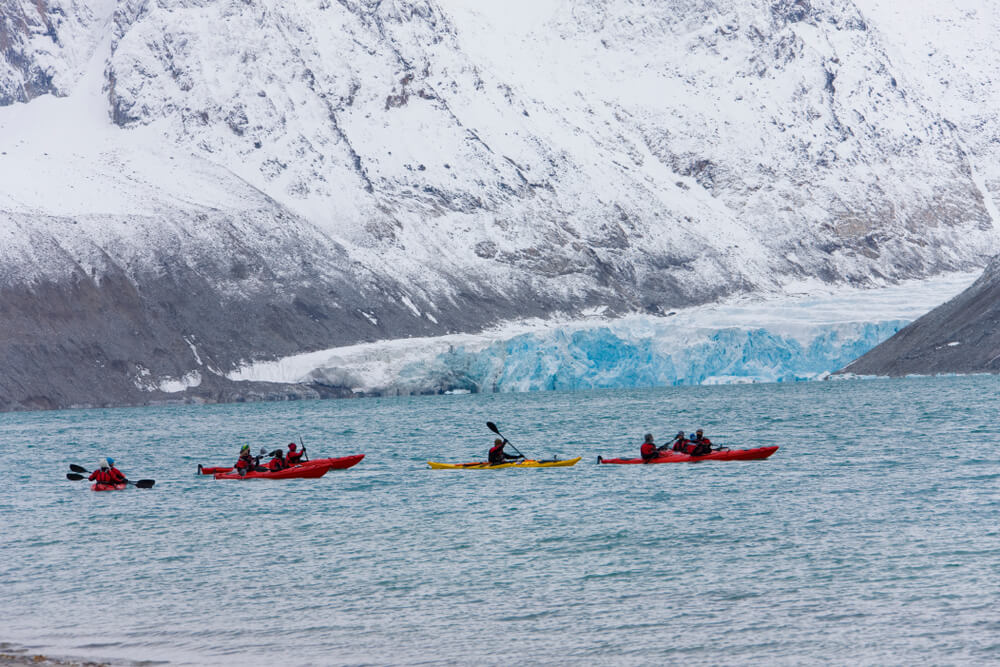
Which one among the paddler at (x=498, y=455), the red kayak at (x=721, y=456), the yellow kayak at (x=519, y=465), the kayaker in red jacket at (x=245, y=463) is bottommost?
the red kayak at (x=721, y=456)

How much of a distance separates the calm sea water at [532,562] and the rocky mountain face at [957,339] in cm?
8620

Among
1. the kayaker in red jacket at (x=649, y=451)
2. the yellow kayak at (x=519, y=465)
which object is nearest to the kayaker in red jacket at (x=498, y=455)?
the yellow kayak at (x=519, y=465)

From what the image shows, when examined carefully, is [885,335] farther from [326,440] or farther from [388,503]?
[388,503]

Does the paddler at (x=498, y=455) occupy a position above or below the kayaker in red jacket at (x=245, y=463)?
below

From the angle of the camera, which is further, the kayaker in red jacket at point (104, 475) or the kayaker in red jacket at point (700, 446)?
the kayaker in red jacket at point (700, 446)

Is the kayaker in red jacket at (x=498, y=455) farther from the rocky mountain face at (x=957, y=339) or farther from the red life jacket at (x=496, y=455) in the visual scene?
the rocky mountain face at (x=957, y=339)

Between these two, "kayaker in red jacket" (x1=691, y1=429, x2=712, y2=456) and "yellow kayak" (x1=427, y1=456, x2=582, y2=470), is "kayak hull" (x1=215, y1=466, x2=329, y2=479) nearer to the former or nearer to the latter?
"yellow kayak" (x1=427, y1=456, x2=582, y2=470)

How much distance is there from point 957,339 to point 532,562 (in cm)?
13576

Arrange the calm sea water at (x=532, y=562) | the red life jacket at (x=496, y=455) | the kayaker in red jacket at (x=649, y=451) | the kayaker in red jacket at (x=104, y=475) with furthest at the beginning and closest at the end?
the red life jacket at (x=496, y=455) → the kayaker in red jacket at (x=649, y=451) → the kayaker in red jacket at (x=104, y=475) → the calm sea water at (x=532, y=562)

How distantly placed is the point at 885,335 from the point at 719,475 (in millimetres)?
141637

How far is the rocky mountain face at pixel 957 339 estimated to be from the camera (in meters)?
158

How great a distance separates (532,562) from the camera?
3909cm

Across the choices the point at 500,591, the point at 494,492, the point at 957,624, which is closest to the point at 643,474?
the point at 494,492

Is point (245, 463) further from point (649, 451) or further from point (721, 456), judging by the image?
point (721, 456)
